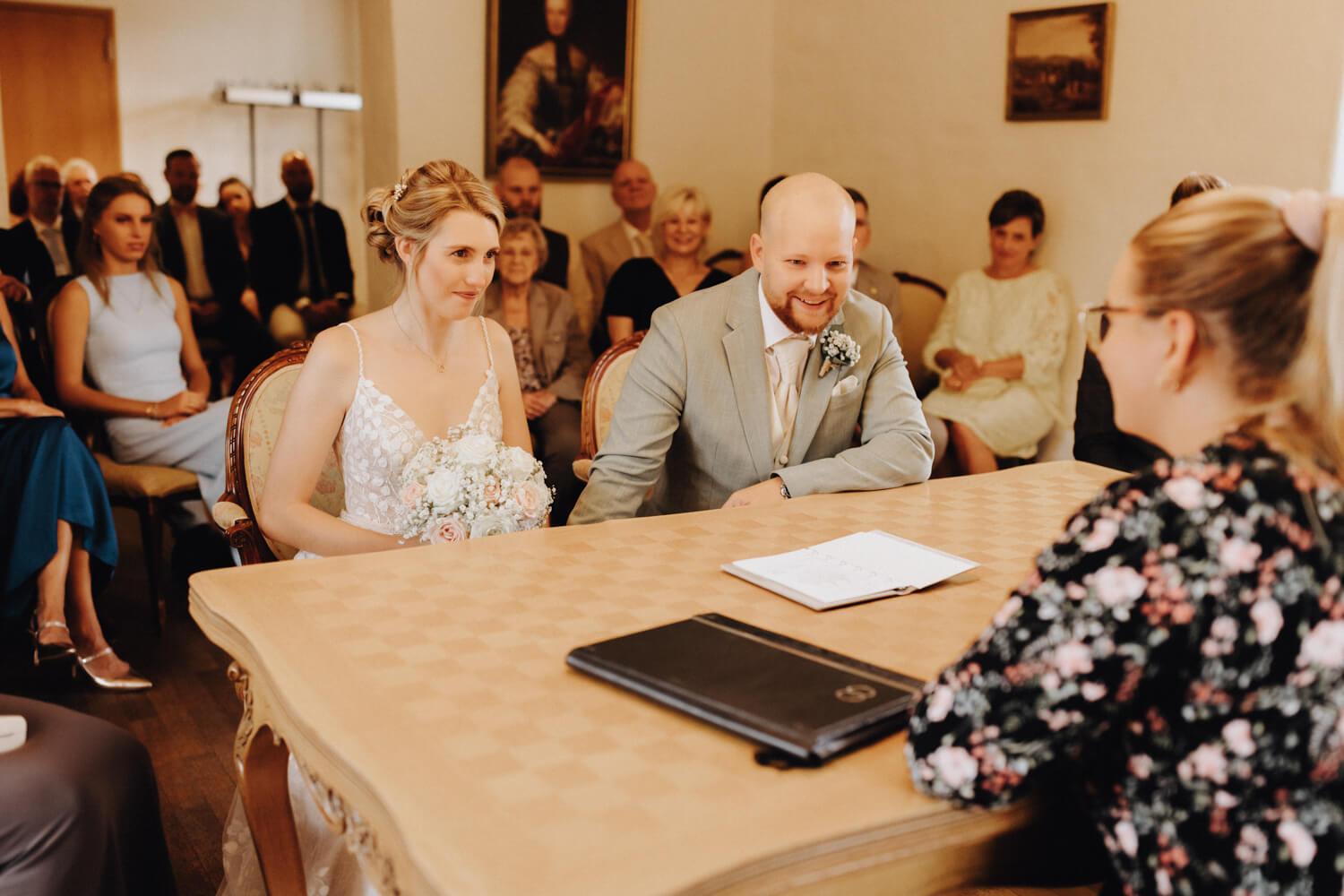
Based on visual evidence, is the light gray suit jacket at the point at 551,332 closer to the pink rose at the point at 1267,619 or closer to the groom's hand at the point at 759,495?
the groom's hand at the point at 759,495

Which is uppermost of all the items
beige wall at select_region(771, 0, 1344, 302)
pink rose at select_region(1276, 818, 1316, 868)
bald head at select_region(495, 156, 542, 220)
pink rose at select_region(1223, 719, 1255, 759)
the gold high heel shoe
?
beige wall at select_region(771, 0, 1344, 302)

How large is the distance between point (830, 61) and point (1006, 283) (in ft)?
6.41

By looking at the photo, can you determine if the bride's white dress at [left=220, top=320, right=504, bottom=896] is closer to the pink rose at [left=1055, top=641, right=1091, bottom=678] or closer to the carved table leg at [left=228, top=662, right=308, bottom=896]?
the carved table leg at [left=228, top=662, right=308, bottom=896]

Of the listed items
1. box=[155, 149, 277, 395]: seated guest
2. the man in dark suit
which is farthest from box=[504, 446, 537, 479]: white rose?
the man in dark suit

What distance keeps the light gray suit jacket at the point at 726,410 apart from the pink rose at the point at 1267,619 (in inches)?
62.6

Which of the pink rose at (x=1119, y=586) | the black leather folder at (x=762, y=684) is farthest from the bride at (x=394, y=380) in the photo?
the pink rose at (x=1119, y=586)

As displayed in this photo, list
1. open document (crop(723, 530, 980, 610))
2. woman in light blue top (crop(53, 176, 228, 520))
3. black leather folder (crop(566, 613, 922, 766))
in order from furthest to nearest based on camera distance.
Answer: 1. woman in light blue top (crop(53, 176, 228, 520))
2. open document (crop(723, 530, 980, 610))
3. black leather folder (crop(566, 613, 922, 766))

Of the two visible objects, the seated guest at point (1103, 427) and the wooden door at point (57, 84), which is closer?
the seated guest at point (1103, 427)

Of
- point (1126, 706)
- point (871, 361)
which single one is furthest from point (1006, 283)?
point (1126, 706)

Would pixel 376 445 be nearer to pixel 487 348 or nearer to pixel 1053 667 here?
pixel 487 348

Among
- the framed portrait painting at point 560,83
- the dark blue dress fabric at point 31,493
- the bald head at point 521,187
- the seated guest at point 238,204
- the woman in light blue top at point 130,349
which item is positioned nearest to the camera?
the dark blue dress fabric at point 31,493

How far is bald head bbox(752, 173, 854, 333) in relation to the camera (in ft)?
8.80

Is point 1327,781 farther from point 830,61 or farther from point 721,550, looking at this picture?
point 830,61

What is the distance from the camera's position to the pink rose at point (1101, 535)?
1.11 m
